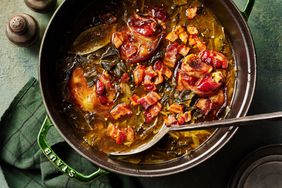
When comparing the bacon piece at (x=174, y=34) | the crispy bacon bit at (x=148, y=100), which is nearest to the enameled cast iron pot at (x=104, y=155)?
the bacon piece at (x=174, y=34)

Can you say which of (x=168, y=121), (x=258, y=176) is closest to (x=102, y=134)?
(x=168, y=121)

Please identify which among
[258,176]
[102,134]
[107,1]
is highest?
[107,1]

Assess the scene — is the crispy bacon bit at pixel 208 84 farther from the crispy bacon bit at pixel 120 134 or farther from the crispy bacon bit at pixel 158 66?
the crispy bacon bit at pixel 120 134

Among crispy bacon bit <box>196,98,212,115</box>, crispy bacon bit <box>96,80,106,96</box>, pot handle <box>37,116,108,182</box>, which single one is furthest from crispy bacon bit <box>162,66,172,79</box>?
pot handle <box>37,116,108,182</box>

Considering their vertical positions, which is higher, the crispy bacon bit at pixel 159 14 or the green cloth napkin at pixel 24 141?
the crispy bacon bit at pixel 159 14

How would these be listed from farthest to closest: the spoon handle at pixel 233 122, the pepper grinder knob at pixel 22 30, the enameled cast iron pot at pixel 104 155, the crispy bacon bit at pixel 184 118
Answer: the pepper grinder knob at pixel 22 30 → the crispy bacon bit at pixel 184 118 → the enameled cast iron pot at pixel 104 155 → the spoon handle at pixel 233 122

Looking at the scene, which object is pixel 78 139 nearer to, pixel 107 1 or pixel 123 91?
pixel 123 91

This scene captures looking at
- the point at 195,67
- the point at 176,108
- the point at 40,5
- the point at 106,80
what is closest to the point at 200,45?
the point at 195,67

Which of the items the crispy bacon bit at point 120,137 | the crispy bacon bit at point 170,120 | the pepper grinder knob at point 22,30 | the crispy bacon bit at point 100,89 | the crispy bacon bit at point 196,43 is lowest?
the crispy bacon bit at point 170,120
